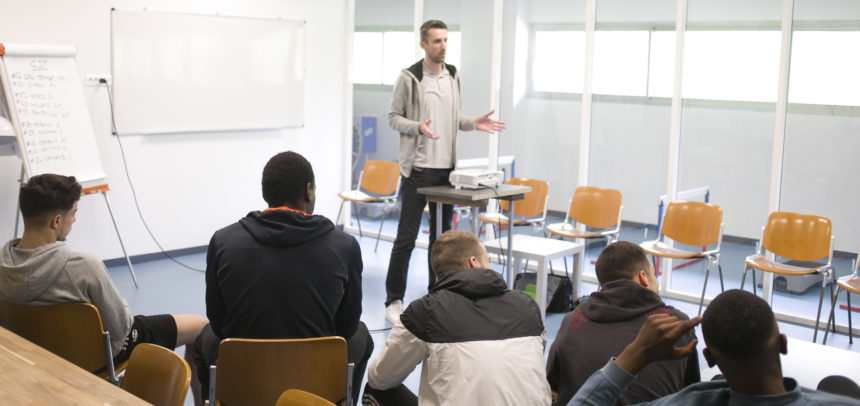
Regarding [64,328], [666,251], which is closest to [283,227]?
[64,328]

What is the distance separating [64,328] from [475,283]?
54.4 inches

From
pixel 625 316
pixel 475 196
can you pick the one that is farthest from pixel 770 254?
pixel 625 316

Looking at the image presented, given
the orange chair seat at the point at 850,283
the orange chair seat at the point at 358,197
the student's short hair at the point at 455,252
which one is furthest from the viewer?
the orange chair seat at the point at 358,197

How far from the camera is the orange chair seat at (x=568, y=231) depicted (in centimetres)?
543

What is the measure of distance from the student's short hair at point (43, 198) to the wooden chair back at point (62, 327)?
0.32m

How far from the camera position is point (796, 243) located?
15.7 feet

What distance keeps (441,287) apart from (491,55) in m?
4.55

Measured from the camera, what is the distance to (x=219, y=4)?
652 cm

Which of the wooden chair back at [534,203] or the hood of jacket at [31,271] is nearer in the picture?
the hood of jacket at [31,271]

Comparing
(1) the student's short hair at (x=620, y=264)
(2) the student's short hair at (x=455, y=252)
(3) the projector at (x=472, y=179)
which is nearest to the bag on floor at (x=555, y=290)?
(3) the projector at (x=472, y=179)

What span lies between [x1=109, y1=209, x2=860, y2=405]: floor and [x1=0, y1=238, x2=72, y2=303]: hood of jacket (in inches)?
82.0

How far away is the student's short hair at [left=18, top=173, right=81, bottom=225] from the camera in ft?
8.85

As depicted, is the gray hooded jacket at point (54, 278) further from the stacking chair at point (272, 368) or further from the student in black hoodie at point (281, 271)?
the stacking chair at point (272, 368)

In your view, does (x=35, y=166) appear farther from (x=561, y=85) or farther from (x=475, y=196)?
(x=561, y=85)
